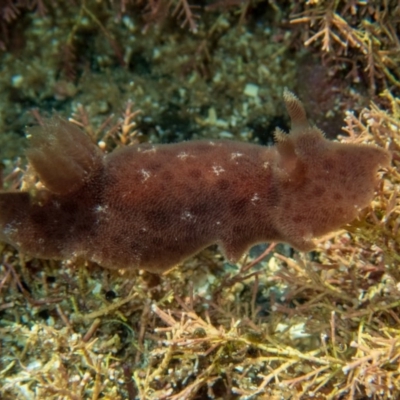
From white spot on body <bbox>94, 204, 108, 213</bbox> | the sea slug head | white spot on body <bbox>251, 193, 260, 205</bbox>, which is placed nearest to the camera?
the sea slug head

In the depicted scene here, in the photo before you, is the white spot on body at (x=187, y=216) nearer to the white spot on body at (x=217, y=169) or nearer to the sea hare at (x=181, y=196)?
the sea hare at (x=181, y=196)

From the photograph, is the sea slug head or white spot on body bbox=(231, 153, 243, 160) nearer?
the sea slug head

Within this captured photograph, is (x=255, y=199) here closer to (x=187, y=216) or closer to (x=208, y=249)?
(x=187, y=216)

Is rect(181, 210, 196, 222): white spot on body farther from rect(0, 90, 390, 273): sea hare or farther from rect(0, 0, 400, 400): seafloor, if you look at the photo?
rect(0, 0, 400, 400): seafloor

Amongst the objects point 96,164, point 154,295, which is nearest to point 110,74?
point 96,164

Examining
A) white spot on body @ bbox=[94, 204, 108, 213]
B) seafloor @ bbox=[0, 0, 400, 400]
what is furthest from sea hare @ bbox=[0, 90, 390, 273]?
seafloor @ bbox=[0, 0, 400, 400]

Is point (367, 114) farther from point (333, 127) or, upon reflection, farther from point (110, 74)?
point (110, 74)

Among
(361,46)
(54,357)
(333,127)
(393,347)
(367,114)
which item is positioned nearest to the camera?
(393,347)
